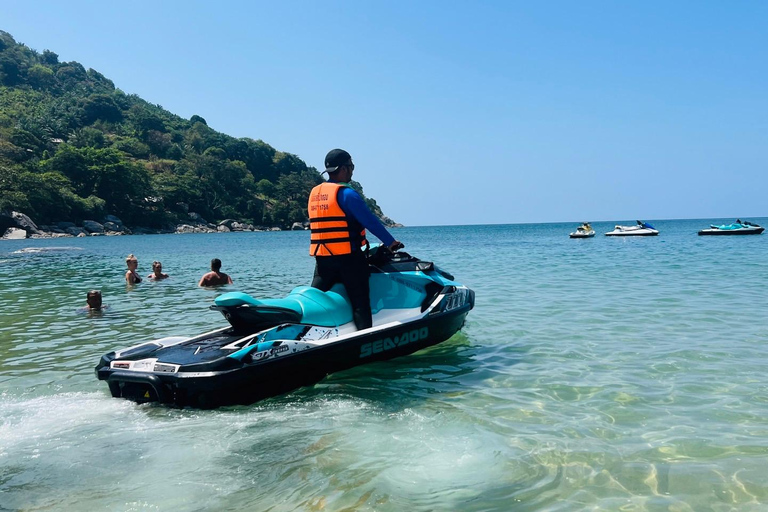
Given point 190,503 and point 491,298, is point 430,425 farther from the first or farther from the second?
point 491,298

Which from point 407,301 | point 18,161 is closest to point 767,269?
point 407,301

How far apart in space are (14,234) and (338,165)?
67.1 m

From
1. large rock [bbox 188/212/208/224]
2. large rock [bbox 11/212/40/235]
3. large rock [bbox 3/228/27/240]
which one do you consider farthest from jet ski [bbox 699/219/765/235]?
large rock [bbox 188/212/208/224]

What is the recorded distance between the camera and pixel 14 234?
60.6 meters

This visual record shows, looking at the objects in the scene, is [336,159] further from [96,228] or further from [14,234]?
[96,228]

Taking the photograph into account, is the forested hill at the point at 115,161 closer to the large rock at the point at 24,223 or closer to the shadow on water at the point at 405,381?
the large rock at the point at 24,223

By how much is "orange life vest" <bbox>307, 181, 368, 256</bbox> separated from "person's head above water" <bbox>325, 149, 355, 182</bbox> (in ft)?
0.43

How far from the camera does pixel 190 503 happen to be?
11.0 ft

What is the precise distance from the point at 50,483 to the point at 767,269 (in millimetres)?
19531

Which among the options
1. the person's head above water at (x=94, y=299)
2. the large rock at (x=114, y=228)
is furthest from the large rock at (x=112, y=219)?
the person's head above water at (x=94, y=299)

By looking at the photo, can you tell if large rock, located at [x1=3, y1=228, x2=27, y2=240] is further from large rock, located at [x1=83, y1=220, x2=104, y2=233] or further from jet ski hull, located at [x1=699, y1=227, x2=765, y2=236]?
jet ski hull, located at [x1=699, y1=227, x2=765, y2=236]

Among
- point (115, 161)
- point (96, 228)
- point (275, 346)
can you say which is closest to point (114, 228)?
point (96, 228)

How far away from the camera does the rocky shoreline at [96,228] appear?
61.6 m

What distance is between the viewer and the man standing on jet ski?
19.6ft
